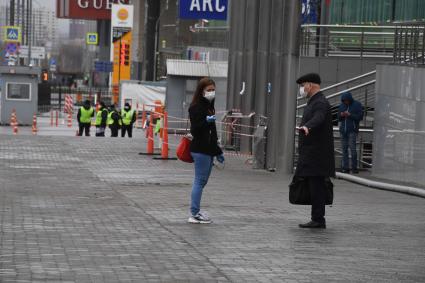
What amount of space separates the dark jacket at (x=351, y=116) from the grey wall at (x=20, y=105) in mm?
29421

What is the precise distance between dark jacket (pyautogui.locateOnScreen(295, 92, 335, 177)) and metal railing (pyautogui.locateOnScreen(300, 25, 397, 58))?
611 inches

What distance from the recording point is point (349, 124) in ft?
68.9

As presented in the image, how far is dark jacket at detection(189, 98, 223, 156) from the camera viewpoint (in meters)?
11.8

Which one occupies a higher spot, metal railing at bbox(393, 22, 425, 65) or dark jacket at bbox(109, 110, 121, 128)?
metal railing at bbox(393, 22, 425, 65)

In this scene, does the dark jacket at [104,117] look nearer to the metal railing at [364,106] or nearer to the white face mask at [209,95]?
the metal railing at [364,106]

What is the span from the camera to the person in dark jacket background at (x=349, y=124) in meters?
20.9

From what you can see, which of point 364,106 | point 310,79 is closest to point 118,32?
point 364,106

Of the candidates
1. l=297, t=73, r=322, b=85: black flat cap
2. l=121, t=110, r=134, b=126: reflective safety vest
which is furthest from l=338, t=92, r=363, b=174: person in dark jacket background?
l=121, t=110, r=134, b=126: reflective safety vest

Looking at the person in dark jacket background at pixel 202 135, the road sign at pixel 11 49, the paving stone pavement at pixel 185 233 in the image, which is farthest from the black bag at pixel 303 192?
the road sign at pixel 11 49

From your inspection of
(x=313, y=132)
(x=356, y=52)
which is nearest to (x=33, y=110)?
(x=356, y=52)

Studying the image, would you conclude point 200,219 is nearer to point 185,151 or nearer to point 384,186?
point 185,151

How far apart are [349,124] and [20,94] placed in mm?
30273

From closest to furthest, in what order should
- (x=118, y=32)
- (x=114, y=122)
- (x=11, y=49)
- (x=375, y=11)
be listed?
(x=375, y=11)
(x=114, y=122)
(x=11, y=49)
(x=118, y=32)

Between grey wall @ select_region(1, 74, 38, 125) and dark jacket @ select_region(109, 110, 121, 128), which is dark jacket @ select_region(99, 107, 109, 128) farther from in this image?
grey wall @ select_region(1, 74, 38, 125)
